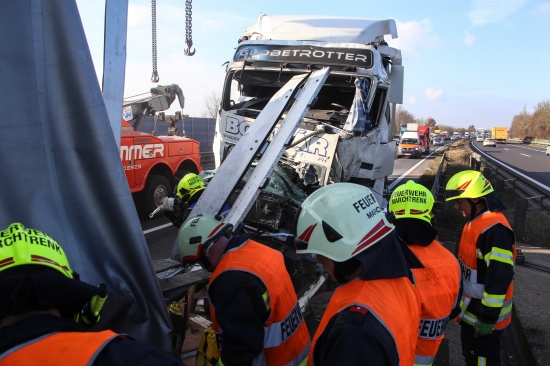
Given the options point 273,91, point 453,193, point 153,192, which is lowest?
point 153,192

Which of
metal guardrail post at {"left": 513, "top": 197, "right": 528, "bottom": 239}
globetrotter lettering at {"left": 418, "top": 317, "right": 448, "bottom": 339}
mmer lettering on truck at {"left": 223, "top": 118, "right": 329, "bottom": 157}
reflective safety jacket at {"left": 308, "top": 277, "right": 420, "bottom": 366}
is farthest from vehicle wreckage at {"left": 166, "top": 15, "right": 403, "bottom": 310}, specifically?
metal guardrail post at {"left": 513, "top": 197, "right": 528, "bottom": 239}

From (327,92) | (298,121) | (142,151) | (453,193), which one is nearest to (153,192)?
(142,151)

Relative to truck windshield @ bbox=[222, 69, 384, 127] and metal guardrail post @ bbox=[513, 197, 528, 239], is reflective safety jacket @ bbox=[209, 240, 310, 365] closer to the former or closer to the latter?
A: truck windshield @ bbox=[222, 69, 384, 127]

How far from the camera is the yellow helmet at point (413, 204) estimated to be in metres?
2.52

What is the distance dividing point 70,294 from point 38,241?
0.64ft

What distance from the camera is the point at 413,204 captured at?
2533mm

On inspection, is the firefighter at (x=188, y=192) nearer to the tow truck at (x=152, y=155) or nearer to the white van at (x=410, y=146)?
the tow truck at (x=152, y=155)

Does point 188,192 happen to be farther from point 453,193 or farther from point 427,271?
point 427,271

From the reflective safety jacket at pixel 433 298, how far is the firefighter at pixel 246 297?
66 cm

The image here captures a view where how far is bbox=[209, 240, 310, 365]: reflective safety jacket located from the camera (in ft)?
6.48

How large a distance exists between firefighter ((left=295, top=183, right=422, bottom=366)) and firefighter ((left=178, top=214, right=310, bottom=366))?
43 centimetres

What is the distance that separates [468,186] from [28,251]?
3.00 meters

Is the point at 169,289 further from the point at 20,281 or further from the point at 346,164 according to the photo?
the point at 346,164

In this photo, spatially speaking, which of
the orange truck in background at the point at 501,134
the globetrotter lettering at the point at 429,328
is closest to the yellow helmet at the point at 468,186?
the globetrotter lettering at the point at 429,328
